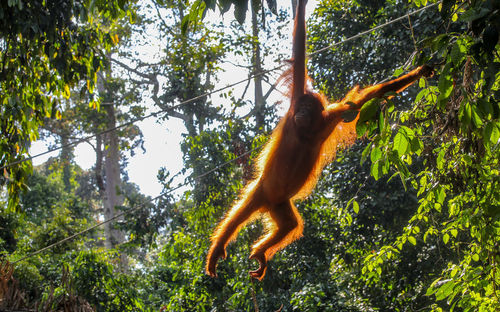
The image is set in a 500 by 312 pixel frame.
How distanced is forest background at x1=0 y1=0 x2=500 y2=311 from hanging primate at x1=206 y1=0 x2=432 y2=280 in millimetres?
203

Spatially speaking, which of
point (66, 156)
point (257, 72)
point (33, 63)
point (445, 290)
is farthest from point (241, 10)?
point (66, 156)

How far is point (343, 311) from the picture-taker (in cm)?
496

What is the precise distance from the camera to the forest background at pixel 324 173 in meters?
1.94

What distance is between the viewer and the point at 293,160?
10.1 feet

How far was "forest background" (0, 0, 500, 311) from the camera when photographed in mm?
1938

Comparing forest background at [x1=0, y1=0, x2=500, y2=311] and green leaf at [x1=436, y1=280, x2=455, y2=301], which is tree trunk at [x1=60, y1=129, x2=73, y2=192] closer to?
forest background at [x1=0, y1=0, x2=500, y2=311]

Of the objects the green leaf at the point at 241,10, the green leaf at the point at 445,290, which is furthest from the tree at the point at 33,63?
the green leaf at the point at 445,290

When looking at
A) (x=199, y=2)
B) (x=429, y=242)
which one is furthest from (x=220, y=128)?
(x=199, y=2)

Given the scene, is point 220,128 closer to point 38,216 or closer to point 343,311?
point 343,311

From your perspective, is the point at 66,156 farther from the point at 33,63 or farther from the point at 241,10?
the point at 241,10

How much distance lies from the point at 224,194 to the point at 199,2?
201 inches

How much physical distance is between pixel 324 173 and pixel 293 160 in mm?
3355

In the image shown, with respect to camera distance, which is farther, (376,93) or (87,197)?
(87,197)

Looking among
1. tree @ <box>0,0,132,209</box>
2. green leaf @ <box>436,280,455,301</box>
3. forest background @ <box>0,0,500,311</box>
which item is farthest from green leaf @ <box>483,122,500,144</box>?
tree @ <box>0,0,132,209</box>
